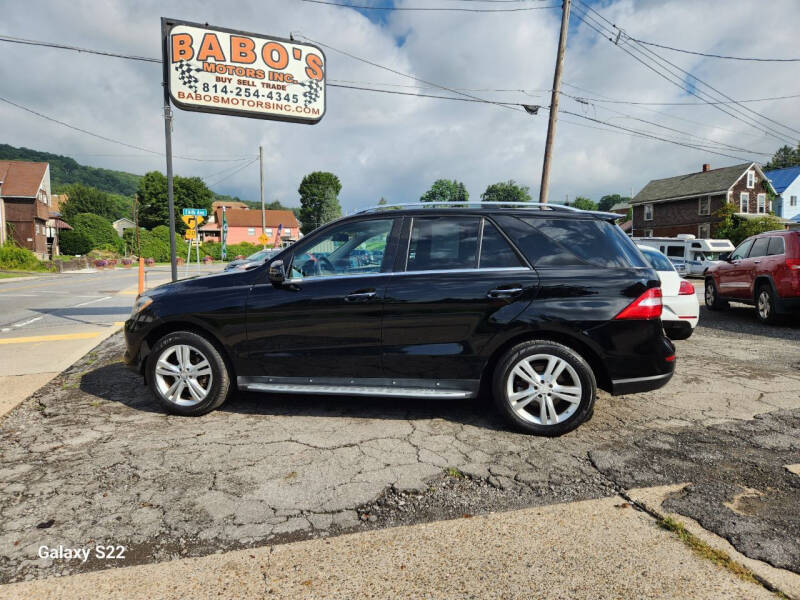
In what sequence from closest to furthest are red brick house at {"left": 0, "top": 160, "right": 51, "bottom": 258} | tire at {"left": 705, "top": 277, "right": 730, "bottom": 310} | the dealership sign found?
the dealership sign
tire at {"left": 705, "top": 277, "right": 730, "bottom": 310}
red brick house at {"left": 0, "top": 160, "right": 51, "bottom": 258}

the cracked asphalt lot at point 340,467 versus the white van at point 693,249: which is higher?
the white van at point 693,249

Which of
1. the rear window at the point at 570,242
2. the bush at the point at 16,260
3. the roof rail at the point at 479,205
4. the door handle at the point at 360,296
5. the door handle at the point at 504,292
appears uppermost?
the roof rail at the point at 479,205

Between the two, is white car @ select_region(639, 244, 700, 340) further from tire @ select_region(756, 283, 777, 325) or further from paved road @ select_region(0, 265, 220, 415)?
paved road @ select_region(0, 265, 220, 415)

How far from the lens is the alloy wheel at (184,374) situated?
167 inches

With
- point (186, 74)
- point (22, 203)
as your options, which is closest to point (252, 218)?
point (22, 203)

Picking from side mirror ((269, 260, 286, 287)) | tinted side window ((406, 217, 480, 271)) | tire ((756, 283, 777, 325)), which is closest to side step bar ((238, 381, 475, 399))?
side mirror ((269, 260, 286, 287))

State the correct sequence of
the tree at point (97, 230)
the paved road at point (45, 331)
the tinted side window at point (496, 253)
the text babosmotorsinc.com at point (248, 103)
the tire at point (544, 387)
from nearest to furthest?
the tire at point (544, 387) → the tinted side window at point (496, 253) → the paved road at point (45, 331) → the text babosmotorsinc.com at point (248, 103) → the tree at point (97, 230)

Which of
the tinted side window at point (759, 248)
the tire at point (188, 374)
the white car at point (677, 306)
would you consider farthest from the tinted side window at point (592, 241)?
the tinted side window at point (759, 248)

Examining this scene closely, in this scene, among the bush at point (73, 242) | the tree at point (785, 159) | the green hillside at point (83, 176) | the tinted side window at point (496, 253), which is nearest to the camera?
the tinted side window at point (496, 253)

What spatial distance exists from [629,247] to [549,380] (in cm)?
128

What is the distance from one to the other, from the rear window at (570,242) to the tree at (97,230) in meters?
65.4

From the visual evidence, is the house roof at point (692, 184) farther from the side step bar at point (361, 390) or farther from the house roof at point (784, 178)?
the side step bar at point (361, 390)

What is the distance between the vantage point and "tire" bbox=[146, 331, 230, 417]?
421cm

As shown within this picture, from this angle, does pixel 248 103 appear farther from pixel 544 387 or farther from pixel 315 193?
pixel 315 193
